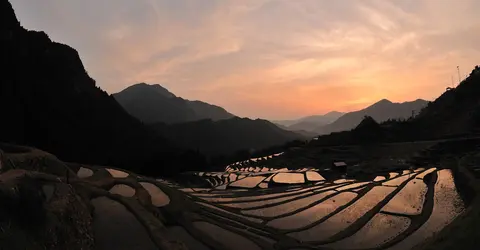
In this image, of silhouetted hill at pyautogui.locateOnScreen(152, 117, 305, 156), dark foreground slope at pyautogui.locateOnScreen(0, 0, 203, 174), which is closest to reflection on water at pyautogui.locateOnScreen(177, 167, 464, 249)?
dark foreground slope at pyautogui.locateOnScreen(0, 0, 203, 174)

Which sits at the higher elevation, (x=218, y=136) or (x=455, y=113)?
(x=218, y=136)

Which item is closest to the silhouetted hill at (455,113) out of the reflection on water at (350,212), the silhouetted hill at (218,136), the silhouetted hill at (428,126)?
the silhouetted hill at (428,126)

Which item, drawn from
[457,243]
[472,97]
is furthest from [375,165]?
[472,97]

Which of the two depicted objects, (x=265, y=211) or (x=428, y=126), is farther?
(x=428, y=126)

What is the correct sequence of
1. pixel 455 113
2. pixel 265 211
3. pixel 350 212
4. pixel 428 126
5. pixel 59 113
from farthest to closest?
1. pixel 59 113
2. pixel 428 126
3. pixel 455 113
4. pixel 265 211
5. pixel 350 212

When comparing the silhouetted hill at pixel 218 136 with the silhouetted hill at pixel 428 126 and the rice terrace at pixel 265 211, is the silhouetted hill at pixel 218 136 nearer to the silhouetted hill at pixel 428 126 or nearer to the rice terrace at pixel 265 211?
the silhouetted hill at pixel 428 126

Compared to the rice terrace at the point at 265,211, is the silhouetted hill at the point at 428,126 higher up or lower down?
higher up

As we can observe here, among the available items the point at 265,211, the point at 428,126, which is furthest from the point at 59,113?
the point at 428,126

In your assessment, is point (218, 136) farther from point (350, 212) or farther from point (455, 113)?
point (350, 212)
